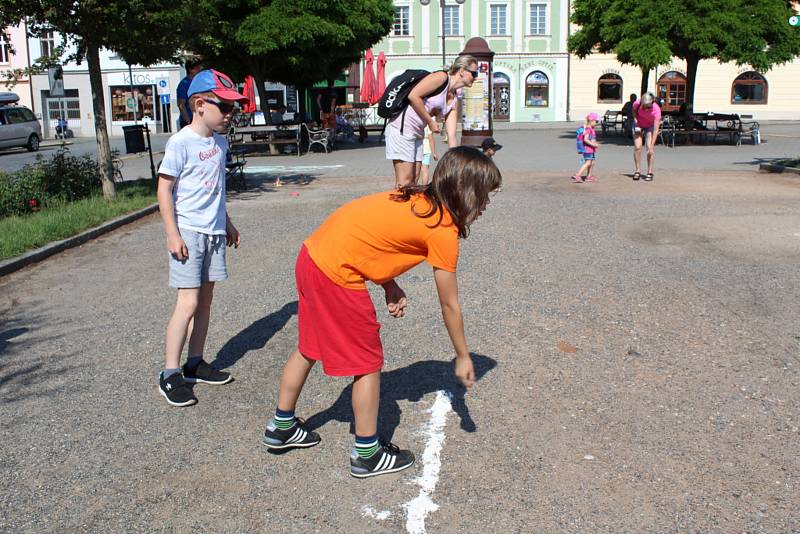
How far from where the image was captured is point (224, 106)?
417 centimetres

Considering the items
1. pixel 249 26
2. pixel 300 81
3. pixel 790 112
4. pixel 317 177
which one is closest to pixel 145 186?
pixel 317 177

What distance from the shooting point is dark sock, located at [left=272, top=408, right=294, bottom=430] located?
359 cm

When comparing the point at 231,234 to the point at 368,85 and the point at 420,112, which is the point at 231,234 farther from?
the point at 368,85

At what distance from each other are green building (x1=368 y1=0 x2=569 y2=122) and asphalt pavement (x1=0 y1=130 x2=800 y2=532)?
43.6 metres

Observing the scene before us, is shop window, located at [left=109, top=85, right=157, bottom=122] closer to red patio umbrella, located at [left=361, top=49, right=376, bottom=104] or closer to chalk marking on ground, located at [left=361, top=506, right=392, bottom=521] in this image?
red patio umbrella, located at [left=361, top=49, right=376, bottom=104]

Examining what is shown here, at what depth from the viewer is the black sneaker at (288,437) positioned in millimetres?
3619

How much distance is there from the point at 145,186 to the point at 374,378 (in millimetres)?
11768

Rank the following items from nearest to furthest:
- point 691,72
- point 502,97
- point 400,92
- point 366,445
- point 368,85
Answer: point 366,445 < point 400,92 < point 691,72 < point 368,85 < point 502,97

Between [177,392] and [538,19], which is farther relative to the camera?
[538,19]

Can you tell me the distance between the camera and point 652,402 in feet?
13.6

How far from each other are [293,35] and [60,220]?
14559 mm

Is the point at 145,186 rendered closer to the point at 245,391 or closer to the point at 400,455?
the point at 245,391

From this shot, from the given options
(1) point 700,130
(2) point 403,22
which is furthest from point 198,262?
(2) point 403,22

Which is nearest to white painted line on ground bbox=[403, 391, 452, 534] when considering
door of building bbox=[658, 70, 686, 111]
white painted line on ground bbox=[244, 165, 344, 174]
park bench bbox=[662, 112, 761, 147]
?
white painted line on ground bbox=[244, 165, 344, 174]
